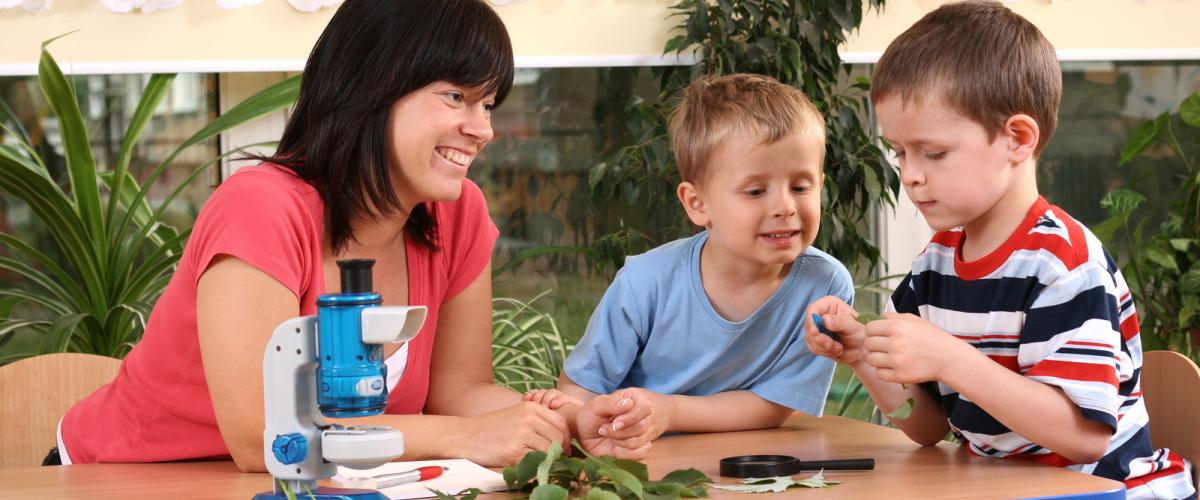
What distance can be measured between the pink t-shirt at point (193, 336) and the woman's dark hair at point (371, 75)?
50 millimetres

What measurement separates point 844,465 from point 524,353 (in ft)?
5.83

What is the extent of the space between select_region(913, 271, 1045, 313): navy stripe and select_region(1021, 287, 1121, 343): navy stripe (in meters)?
0.03

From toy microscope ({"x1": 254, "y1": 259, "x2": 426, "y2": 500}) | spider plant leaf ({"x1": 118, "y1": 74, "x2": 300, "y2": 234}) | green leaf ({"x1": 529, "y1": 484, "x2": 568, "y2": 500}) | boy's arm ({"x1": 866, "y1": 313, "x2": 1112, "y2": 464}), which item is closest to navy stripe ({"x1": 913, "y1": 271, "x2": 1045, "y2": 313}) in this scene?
boy's arm ({"x1": 866, "y1": 313, "x2": 1112, "y2": 464})

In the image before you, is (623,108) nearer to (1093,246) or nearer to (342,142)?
(342,142)

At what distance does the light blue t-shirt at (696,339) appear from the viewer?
6.37 ft

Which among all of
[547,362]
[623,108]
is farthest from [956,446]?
[623,108]

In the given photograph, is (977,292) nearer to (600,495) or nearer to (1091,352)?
(1091,352)

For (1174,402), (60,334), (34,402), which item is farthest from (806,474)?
(60,334)

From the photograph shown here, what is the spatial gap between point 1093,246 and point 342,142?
102 cm

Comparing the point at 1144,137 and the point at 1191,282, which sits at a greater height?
the point at 1144,137

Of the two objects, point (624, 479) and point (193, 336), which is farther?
point (193, 336)

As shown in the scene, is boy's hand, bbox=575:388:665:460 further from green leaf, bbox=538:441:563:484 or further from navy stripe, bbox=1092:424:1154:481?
navy stripe, bbox=1092:424:1154:481

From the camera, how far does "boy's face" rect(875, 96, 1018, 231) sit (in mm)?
1575

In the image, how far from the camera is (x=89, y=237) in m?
3.06
